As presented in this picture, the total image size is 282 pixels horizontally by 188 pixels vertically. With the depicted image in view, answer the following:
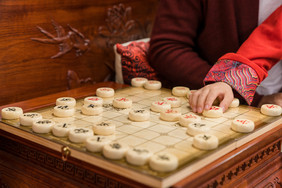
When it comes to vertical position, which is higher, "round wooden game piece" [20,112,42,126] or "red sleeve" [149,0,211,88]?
"red sleeve" [149,0,211,88]

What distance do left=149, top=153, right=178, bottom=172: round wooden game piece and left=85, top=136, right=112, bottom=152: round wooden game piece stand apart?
0.53 ft

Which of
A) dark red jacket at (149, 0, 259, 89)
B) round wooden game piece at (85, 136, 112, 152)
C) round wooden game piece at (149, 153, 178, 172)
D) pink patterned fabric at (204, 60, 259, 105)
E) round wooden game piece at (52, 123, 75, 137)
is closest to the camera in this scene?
round wooden game piece at (149, 153, 178, 172)

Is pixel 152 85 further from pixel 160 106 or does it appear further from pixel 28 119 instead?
pixel 28 119

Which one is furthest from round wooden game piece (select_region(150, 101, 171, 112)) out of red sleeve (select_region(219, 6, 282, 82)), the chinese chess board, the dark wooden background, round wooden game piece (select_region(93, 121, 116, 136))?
the dark wooden background

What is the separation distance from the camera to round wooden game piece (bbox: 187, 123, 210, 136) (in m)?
1.17

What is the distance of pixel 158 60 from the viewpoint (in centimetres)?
195

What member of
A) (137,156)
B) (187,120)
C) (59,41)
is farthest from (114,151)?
(59,41)

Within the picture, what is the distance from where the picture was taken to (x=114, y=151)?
3.31 ft

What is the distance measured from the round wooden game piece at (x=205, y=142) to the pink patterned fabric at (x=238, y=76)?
18.8 inches

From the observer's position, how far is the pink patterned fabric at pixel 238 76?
1.53m

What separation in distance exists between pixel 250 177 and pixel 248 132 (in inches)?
6.6

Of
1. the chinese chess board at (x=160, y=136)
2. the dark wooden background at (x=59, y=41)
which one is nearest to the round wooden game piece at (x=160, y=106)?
the chinese chess board at (x=160, y=136)

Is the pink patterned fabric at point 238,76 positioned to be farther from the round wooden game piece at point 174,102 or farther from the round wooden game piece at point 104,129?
the round wooden game piece at point 104,129

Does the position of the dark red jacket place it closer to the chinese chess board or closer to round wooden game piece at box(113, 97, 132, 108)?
the chinese chess board
